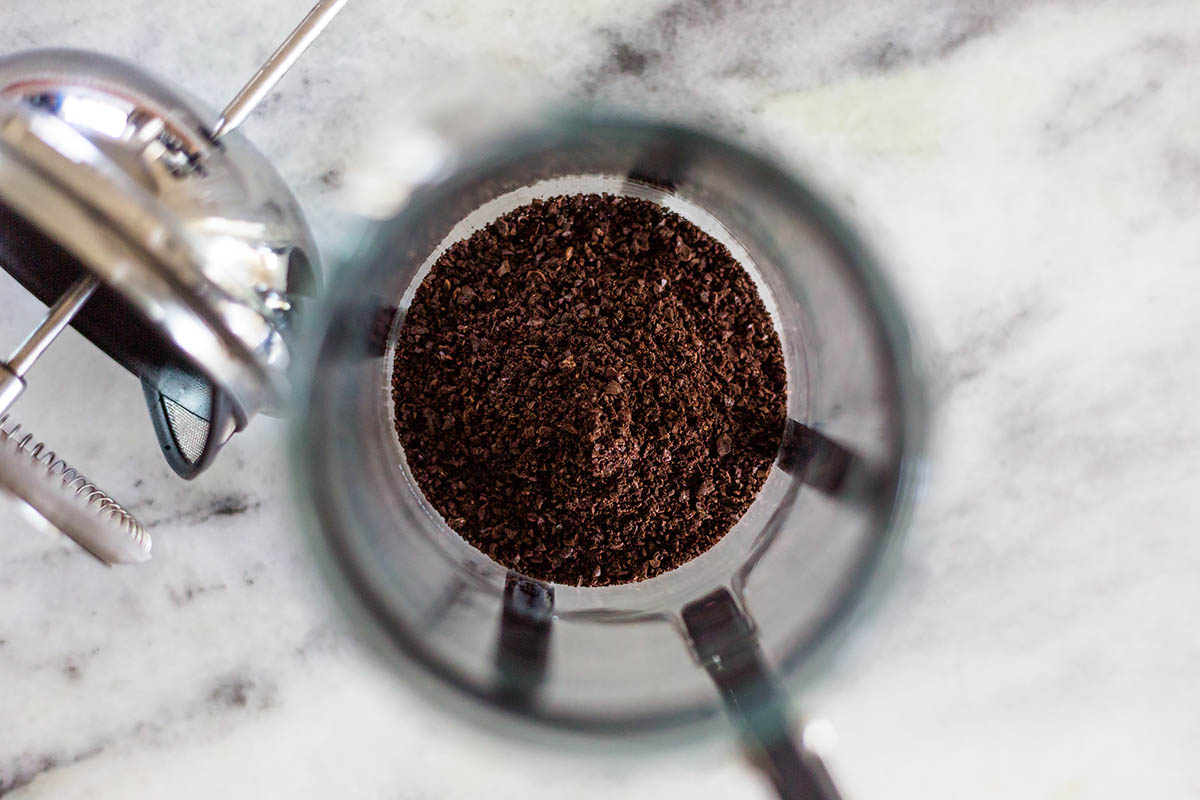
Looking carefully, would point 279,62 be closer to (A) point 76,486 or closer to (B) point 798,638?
(A) point 76,486

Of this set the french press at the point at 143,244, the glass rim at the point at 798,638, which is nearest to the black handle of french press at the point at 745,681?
the glass rim at the point at 798,638

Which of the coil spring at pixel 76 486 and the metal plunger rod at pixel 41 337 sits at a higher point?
the metal plunger rod at pixel 41 337

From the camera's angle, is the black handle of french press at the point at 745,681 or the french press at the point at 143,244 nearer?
the french press at the point at 143,244

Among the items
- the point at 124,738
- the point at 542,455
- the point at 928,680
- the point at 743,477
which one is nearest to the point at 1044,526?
the point at 928,680

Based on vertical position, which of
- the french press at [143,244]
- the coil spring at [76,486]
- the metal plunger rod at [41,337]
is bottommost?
the coil spring at [76,486]

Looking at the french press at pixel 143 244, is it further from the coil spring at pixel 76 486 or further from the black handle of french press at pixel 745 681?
the black handle of french press at pixel 745 681

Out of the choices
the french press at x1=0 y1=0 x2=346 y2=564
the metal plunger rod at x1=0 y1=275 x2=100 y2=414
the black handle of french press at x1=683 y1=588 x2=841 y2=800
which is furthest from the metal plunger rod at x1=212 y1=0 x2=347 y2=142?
the black handle of french press at x1=683 y1=588 x2=841 y2=800

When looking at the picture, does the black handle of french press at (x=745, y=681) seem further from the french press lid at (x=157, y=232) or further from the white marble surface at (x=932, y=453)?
the french press lid at (x=157, y=232)

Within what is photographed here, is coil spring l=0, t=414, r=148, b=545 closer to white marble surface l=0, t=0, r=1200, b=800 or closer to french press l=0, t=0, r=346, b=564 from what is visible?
french press l=0, t=0, r=346, b=564
